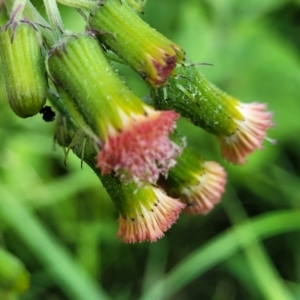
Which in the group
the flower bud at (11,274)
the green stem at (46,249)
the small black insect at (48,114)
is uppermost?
the small black insect at (48,114)

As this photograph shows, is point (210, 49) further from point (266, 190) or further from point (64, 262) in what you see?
point (64, 262)

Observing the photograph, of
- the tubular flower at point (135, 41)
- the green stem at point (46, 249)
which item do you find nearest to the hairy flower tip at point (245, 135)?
the tubular flower at point (135, 41)

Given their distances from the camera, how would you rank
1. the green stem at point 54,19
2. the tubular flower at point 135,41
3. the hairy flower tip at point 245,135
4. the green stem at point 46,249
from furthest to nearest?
the green stem at point 46,249, the hairy flower tip at point 245,135, the green stem at point 54,19, the tubular flower at point 135,41

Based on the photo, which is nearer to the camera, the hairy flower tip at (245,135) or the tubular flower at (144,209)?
the tubular flower at (144,209)

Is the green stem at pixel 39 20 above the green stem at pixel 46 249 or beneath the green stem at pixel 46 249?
above

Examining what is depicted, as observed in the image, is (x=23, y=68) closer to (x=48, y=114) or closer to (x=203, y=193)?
(x=48, y=114)

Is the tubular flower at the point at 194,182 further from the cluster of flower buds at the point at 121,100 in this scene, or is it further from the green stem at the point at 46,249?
the green stem at the point at 46,249

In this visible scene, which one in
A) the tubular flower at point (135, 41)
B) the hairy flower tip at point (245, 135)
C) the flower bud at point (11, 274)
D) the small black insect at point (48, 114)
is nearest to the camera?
the tubular flower at point (135, 41)
